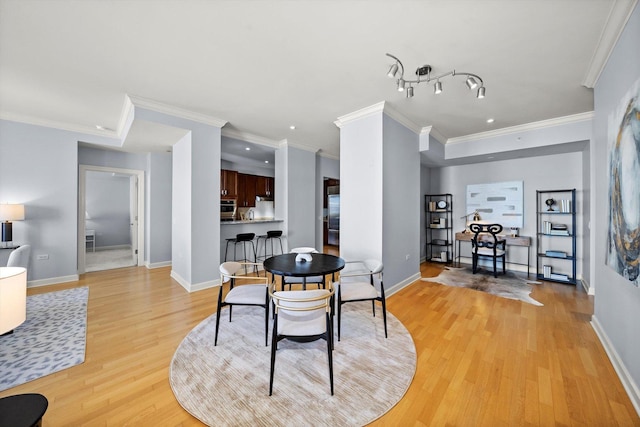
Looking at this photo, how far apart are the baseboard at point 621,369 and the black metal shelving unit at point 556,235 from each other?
7.58 feet

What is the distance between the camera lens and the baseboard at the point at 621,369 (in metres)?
1.67

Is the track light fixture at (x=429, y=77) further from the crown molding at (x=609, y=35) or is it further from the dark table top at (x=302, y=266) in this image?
the dark table top at (x=302, y=266)

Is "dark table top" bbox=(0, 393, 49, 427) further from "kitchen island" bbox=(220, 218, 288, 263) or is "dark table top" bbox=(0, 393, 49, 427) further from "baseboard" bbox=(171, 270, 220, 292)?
"kitchen island" bbox=(220, 218, 288, 263)

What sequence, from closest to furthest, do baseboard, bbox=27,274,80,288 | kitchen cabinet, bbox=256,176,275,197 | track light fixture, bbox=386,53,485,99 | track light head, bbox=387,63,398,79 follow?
track light head, bbox=387,63,398,79 < track light fixture, bbox=386,53,485,99 < baseboard, bbox=27,274,80,288 < kitchen cabinet, bbox=256,176,275,197

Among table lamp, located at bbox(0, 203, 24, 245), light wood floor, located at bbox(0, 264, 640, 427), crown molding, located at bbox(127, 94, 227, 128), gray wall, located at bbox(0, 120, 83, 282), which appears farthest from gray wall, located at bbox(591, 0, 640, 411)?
gray wall, located at bbox(0, 120, 83, 282)

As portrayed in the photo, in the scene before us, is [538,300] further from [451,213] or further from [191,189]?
[191,189]

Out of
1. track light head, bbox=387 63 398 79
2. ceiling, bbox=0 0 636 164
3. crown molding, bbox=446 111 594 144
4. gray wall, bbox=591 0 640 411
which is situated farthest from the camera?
crown molding, bbox=446 111 594 144

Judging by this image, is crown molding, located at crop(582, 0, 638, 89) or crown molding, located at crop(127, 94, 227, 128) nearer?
crown molding, located at crop(582, 0, 638, 89)

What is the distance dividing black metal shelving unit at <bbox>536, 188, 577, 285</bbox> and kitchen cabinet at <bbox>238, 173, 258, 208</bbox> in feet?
20.8

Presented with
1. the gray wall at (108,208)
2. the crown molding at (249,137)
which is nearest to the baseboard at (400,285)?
the crown molding at (249,137)

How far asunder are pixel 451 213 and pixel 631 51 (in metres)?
4.49

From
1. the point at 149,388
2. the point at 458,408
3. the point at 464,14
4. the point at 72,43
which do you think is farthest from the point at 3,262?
the point at 464,14

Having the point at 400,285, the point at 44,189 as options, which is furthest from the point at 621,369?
the point at 44,189

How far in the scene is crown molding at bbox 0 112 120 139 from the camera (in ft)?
12.6
